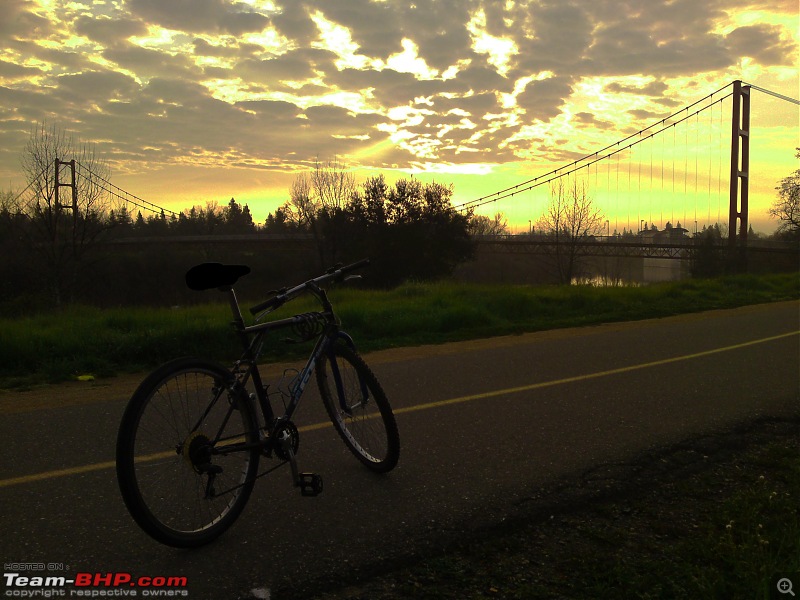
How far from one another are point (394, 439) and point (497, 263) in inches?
2224

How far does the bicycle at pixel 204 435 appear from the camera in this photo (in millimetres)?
2734

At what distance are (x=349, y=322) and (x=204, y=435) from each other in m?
8.32

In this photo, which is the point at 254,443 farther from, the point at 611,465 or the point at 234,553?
the point at 611,465

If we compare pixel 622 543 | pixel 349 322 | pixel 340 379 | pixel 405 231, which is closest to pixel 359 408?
pixel 340 379

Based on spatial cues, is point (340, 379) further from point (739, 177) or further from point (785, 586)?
point (739, 177)

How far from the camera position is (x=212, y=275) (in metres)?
3.07

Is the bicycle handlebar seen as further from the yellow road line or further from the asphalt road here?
the asphalt road

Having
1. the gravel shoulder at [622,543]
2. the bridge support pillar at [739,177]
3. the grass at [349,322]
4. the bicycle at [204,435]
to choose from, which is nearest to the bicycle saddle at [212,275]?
the bicycle at [204,435]

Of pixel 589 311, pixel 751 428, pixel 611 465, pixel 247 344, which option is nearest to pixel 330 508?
pixel 247 344

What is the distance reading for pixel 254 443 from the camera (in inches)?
127

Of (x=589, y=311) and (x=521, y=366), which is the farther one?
(x=589, y=311)

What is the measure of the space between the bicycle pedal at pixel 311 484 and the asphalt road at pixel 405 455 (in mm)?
90

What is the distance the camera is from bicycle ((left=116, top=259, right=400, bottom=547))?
2.73 m

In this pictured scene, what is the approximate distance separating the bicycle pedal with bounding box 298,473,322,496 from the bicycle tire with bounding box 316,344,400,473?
0.57 m
